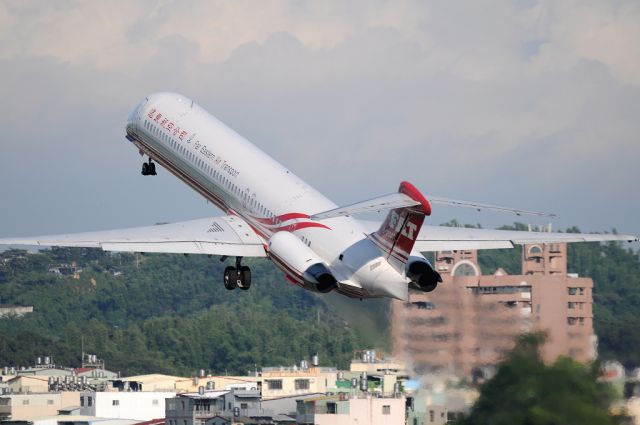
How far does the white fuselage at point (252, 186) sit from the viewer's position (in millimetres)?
55719

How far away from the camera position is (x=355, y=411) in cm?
7219

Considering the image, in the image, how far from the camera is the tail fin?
51.9 metres

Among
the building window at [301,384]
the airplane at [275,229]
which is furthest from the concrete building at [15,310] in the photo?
the airplane at [275,229]

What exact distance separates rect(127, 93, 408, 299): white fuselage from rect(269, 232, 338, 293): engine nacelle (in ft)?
0.66

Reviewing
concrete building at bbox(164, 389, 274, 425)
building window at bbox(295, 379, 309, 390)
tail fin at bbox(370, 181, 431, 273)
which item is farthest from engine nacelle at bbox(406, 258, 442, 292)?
building window at bbox(295, 379, 309, 390)

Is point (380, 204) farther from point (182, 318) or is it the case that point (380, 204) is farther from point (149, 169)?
point (182, 318)

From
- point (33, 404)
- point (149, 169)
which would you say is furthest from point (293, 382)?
point (149, 169)

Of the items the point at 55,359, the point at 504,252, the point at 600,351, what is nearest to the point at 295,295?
the point at 504,252

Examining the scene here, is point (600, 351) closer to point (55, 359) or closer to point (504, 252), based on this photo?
point (55, 359)

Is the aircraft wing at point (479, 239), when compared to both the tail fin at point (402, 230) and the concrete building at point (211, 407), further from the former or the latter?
the concrete building at point (211, 407)

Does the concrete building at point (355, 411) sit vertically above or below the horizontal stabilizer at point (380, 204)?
below

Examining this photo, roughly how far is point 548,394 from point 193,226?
17633 mm

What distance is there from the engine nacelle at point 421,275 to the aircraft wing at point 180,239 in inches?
349

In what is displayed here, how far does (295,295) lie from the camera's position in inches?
7052
